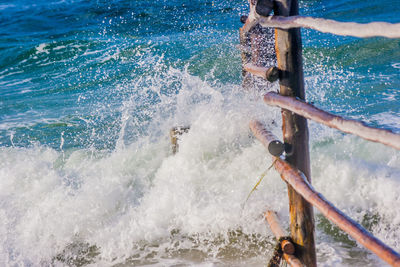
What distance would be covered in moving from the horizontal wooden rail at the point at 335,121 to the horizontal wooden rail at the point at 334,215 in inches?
17.5

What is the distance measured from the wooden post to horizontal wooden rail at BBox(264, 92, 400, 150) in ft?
0.33

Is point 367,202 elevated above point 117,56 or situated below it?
below

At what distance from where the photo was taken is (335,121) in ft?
7.78

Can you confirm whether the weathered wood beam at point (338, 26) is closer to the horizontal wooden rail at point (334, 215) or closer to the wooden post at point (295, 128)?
the wooden post at point (295, 128)

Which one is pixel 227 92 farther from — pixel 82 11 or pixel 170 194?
pixel 82 11

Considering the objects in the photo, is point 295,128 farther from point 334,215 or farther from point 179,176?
point 179,176

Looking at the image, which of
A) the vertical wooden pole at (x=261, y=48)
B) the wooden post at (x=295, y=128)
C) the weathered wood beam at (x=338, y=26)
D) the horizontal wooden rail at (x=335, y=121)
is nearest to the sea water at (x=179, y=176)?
the vertical wooden pole at (x=261, y=48)

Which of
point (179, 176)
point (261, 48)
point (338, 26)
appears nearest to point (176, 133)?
point (179, 176)

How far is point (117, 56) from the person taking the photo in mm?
13188

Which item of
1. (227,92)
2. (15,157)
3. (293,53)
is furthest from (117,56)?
(293,53)

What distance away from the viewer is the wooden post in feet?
9.37

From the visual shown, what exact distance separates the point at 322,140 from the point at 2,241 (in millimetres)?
4216

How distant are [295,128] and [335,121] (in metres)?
0.58

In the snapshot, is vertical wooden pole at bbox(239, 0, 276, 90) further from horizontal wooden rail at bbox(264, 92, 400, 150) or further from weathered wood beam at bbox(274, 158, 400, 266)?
weathered wood beam at bbox(274, 158, 400, 266)
